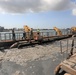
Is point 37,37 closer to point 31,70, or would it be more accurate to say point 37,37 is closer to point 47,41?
point 47,41

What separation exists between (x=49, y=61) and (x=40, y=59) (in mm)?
1138

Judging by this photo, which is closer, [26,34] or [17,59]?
[17,59]

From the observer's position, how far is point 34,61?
1525cm

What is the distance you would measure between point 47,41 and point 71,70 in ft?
66.3

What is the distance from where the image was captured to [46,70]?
41.8ft

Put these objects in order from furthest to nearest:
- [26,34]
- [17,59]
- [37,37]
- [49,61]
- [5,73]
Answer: [26,34] → [37,37] → [17,59] → [49,61] → [5,73]

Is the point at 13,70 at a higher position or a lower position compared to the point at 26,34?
lower

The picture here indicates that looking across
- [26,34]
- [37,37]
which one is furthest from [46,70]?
[26,34]

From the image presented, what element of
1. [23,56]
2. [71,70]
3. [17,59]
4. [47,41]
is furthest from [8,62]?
[47,41]

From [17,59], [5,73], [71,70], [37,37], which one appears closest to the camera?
[71,70]

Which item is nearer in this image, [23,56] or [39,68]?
[39,68]

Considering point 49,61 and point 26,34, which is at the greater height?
point 26,34

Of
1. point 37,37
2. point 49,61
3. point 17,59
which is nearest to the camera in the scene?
point 49,61

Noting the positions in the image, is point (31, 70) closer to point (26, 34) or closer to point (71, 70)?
point (71, 70)
